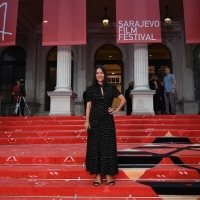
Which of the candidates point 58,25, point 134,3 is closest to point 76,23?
point 58,25

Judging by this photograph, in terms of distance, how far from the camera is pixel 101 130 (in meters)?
3.77

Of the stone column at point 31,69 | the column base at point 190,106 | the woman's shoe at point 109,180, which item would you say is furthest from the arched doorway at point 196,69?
the woman's shoe at point 109,180

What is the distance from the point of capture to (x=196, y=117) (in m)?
8.48

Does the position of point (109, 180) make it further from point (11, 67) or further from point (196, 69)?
point (11, 67)

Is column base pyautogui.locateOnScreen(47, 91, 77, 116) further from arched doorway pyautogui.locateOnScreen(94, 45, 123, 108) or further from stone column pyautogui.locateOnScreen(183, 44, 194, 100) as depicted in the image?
stone column pyautogui.locateOnScreen(183, 44, 194, 100)

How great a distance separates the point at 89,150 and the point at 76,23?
6.74 m

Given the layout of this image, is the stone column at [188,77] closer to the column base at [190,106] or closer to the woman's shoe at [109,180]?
the column base at [190,106]

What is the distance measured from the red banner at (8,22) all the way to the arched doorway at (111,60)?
594 centimetres

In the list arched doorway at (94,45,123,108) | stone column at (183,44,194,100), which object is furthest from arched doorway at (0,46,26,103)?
stone column at (183,44,194,100)

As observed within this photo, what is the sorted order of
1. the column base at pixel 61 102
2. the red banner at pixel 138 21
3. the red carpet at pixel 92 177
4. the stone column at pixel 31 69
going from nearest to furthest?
the red carpet at pixel 92 177 < the red banner at pixel 138 21 < the column base at pixel 61 102 < the stone column at pixel 31 69

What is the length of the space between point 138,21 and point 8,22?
4845mm

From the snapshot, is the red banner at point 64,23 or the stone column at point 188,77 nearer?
the red banner at point 64,23

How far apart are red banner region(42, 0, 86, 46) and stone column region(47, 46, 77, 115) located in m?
0.77

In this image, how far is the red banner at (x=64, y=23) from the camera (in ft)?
30.7
